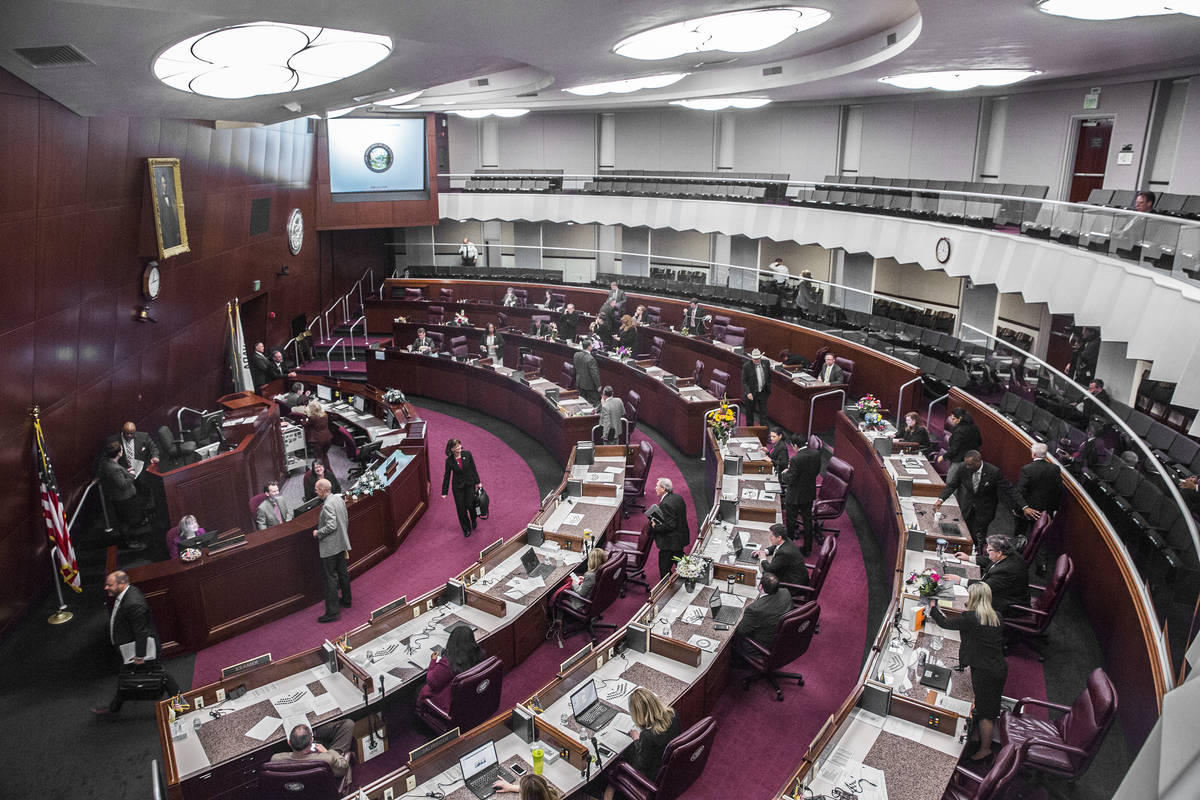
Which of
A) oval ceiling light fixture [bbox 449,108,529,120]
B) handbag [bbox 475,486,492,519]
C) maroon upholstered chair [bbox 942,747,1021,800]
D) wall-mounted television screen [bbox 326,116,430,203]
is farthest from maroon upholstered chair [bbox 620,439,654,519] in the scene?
oval ceiling light fixture [bbox 449,108,529,120]

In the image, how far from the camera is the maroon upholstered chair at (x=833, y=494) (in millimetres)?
9750

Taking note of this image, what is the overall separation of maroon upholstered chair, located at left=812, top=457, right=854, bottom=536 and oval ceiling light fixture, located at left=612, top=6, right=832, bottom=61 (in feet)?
17.6

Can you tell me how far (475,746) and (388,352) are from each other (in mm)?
13415

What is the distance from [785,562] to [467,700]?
10.3 ft

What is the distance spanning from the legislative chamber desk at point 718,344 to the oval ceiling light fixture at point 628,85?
5121 mm

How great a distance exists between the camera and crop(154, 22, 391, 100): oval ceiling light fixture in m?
7.55

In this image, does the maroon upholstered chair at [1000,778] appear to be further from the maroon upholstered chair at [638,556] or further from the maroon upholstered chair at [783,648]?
the maroon upholstered chair at [638,556]

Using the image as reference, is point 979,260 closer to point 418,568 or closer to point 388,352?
point 418,568


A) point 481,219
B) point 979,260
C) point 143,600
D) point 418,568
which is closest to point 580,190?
point 481,219

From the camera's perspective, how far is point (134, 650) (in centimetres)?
705

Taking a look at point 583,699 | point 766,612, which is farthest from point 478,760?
point 766,612

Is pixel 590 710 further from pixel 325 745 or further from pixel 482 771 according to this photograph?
pixel 325 745

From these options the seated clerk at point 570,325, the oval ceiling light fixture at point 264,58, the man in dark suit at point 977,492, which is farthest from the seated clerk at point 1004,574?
the seated clerk at point 570,325

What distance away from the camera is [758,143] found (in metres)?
23.1
